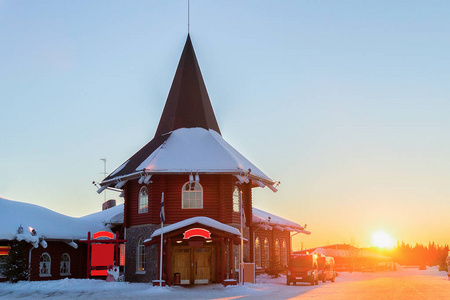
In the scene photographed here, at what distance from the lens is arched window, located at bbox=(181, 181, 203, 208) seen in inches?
1266

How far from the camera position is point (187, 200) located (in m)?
32.2

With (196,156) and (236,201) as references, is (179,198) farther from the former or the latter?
(236,201)

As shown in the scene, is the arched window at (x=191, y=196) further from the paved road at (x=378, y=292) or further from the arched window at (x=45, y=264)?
the arched window at (x=45, y=264)

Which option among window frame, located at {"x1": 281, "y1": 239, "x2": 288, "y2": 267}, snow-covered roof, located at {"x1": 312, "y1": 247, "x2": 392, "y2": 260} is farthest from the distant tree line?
window frame, located at {"x1": 281, "y1": 239, "x2": 288, "y2": 267}

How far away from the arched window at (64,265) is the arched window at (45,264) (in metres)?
1.01

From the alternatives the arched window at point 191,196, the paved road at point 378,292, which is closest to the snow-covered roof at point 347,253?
the paved road at point 378,292

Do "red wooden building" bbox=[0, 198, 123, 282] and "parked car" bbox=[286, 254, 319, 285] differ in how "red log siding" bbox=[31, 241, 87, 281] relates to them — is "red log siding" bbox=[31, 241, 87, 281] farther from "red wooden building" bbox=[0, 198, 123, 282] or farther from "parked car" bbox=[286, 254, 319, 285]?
"parked car" bbox=[286, 254, 319, 285]

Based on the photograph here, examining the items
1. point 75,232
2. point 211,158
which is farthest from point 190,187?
point 75,232

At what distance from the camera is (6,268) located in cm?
3142

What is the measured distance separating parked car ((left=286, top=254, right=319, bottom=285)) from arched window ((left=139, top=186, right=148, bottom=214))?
9631mm

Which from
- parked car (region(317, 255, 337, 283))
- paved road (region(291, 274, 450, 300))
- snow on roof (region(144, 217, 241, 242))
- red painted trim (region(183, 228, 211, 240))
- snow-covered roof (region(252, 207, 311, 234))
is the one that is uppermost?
snow-covered roof (region(252, 207, 311, 234))

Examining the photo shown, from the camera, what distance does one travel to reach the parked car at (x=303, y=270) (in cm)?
→ 3266

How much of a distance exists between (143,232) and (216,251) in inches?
190

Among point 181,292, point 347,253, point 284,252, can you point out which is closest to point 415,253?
point 347,253
